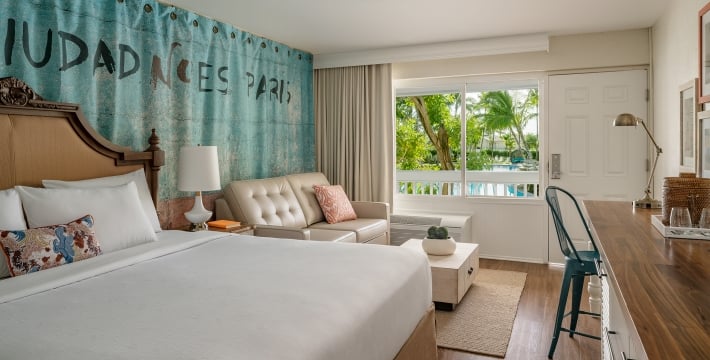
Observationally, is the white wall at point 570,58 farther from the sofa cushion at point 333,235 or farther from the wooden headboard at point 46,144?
the wooden headboard at point 46,144

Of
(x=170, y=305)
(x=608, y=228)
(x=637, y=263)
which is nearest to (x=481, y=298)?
(x=608, y=228)

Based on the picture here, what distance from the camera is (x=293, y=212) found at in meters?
4.55

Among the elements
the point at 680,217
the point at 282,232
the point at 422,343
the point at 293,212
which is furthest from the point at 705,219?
the point at 293,212

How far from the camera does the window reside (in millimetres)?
5227

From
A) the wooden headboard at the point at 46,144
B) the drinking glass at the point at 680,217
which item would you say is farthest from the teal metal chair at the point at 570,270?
the wooden headboard at the point at 46,144

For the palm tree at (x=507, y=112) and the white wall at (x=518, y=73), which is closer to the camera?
the white wall at (x=518, y=73)

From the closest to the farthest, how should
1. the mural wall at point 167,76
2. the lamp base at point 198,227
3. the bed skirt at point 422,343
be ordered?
1. the bed skirt at point 422,343
2. the mural wall at point 167,76
3. the lamp base at point 198,227

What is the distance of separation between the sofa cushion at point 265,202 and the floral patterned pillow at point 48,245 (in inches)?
68.0

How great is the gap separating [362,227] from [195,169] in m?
1.64

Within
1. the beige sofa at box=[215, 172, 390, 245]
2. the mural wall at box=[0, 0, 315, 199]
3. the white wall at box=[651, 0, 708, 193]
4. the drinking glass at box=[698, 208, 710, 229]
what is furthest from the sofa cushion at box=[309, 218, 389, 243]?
the drinking glass at box=[698, 208, 710, 229]

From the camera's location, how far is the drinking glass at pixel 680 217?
1.83 metres

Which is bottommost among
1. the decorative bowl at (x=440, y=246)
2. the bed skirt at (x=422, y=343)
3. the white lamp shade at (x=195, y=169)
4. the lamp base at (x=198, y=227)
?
the bed skirt at (x=422, y=343)

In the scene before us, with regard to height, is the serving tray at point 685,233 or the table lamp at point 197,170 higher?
the table lamp at point 197,170

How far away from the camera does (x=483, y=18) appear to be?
13.2 ft
